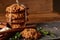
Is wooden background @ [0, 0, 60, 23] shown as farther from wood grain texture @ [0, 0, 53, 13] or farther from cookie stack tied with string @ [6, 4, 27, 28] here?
cookie stack tied with string @ [6, 4, 27, 28]

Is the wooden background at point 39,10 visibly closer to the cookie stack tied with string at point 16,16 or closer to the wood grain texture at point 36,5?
the wood grain texture at point 36,5

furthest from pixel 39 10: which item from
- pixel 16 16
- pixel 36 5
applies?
pixel 16 16

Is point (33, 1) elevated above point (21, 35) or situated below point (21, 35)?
above

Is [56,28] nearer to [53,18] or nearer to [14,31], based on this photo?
[14,31]

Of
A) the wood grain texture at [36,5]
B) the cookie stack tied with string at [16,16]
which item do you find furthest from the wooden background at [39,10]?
the cookie stack tied with string at [16,16]

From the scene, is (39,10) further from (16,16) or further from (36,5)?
(16,16)

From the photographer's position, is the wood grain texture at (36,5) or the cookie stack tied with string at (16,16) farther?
the wood grain texture at (36,5)

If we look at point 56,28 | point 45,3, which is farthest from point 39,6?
point 56,28

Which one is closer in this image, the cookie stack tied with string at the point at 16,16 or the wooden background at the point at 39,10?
the cookie stack tied with string at the point at 16,16
